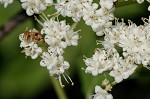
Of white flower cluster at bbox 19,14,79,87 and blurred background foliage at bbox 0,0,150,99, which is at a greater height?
white flower cluster at bbox 19,14,79,87

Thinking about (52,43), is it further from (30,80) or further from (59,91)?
(30,80)

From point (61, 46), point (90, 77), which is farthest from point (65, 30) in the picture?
point (90, 77)

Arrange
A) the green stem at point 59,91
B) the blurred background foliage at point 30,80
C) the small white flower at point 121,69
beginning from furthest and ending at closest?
1. the blurred background foliage at point 30,80
2. the green stem at point 59,91
3. the small white flower at point 121,69

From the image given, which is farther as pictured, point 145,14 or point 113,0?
point 145,14

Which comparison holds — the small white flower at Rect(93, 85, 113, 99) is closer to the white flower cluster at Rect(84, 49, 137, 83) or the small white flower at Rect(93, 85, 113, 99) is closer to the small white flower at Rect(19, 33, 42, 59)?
the white flower cluster at Rect(84, 49, 137, 83)

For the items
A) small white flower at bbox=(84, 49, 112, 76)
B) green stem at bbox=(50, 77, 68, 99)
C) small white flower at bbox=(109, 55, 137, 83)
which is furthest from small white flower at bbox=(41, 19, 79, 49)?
green stem at bbox=(50, 77, 68, 99)

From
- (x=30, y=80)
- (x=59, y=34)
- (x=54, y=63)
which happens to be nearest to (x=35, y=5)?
(x=59, y=34)

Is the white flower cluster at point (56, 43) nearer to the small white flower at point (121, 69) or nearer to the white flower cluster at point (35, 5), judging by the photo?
the white flower cluster at point (35, 5)

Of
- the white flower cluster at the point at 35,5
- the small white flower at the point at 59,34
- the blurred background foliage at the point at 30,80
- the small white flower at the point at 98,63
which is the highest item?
the white flower cluster at the point at 35,5

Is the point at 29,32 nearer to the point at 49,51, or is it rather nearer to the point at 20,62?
the point at 49,51

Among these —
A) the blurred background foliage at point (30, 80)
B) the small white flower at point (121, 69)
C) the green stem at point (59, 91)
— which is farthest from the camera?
the blurred background foliage at point (30, 80)

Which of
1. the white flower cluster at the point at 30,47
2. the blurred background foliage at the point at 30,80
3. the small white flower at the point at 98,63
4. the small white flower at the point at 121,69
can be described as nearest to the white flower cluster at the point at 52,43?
the white flower cluster at the point at 30,47
